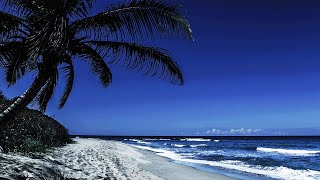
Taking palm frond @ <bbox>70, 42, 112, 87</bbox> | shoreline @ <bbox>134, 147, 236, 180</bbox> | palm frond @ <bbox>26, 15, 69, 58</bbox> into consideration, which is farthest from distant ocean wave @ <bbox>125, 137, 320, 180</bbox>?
palm frond @ <bbox>26, 15, 69, 58</bbox>

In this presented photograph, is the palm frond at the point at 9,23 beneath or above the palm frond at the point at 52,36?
above

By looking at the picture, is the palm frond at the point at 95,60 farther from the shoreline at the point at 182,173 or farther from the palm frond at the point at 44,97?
the shoreline at the point at 182,173

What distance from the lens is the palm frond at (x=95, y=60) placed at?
24.5 ft

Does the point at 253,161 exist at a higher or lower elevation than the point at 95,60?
lower

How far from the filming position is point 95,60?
9125mm

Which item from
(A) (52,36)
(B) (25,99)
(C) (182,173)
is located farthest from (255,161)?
(A) (52,36)

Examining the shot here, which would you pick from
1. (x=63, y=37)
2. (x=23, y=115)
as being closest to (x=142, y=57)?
(x=63, y=37)

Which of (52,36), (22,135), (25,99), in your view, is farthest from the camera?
(22,135)

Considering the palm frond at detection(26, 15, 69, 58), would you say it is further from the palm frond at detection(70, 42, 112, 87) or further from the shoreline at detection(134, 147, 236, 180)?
the shoreline at detection(134, 147, 236, 180)

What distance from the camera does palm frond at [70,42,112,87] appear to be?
7.48 metres

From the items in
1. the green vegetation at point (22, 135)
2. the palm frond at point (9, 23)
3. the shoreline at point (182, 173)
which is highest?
the palm frond at point (9, 23)

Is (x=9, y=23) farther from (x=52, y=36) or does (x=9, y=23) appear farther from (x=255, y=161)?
(x=255, y=161)

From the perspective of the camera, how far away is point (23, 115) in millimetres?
14844

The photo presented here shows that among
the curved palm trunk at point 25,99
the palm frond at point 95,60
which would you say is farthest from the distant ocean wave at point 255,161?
the curved palm trunk at point 25,99
